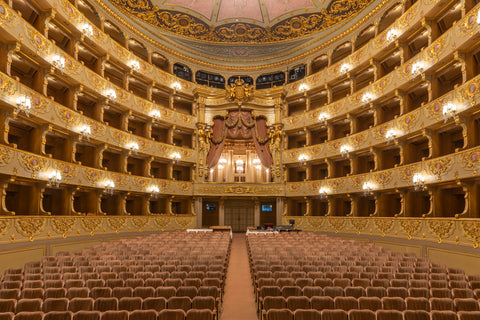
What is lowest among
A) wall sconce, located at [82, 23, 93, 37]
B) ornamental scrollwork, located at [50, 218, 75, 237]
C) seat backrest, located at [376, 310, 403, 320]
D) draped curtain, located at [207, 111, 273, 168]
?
seat backrest, located at [376, 310, 403, 320]

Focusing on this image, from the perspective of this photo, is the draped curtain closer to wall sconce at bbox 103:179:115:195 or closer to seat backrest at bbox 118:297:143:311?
wall sconce at bbox 103:179:115:195

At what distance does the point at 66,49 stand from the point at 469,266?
1993 cm

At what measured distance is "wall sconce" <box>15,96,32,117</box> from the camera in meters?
12.3

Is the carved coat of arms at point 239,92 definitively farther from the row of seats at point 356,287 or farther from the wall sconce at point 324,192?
the row of seats at point 356,287

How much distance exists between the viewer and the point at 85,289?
6.00 m

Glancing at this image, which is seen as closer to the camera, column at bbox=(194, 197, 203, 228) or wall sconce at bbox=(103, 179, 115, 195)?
wall sconce at bbox=(103, 179, 115, 195)

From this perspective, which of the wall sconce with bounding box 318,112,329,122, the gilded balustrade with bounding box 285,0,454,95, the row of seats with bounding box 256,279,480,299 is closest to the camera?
the row of seats with bounding box 256,279,480,299

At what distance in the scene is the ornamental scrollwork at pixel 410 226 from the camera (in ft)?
47.9

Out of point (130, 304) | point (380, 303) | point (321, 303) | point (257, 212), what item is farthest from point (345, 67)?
point (130, 304)

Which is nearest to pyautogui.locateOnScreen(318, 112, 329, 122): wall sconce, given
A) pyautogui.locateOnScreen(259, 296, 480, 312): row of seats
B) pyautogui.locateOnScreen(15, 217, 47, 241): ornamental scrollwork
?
pyautogui.locateOnScreen(15, 217, 47, 241): ornamental scrollwork

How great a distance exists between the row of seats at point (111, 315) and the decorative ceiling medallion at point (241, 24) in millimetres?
20496

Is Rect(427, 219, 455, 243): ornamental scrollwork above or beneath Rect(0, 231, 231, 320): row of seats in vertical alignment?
above

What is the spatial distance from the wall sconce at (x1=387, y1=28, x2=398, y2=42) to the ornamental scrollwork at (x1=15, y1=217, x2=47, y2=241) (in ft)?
59.9

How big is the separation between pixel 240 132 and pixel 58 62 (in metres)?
13.5
